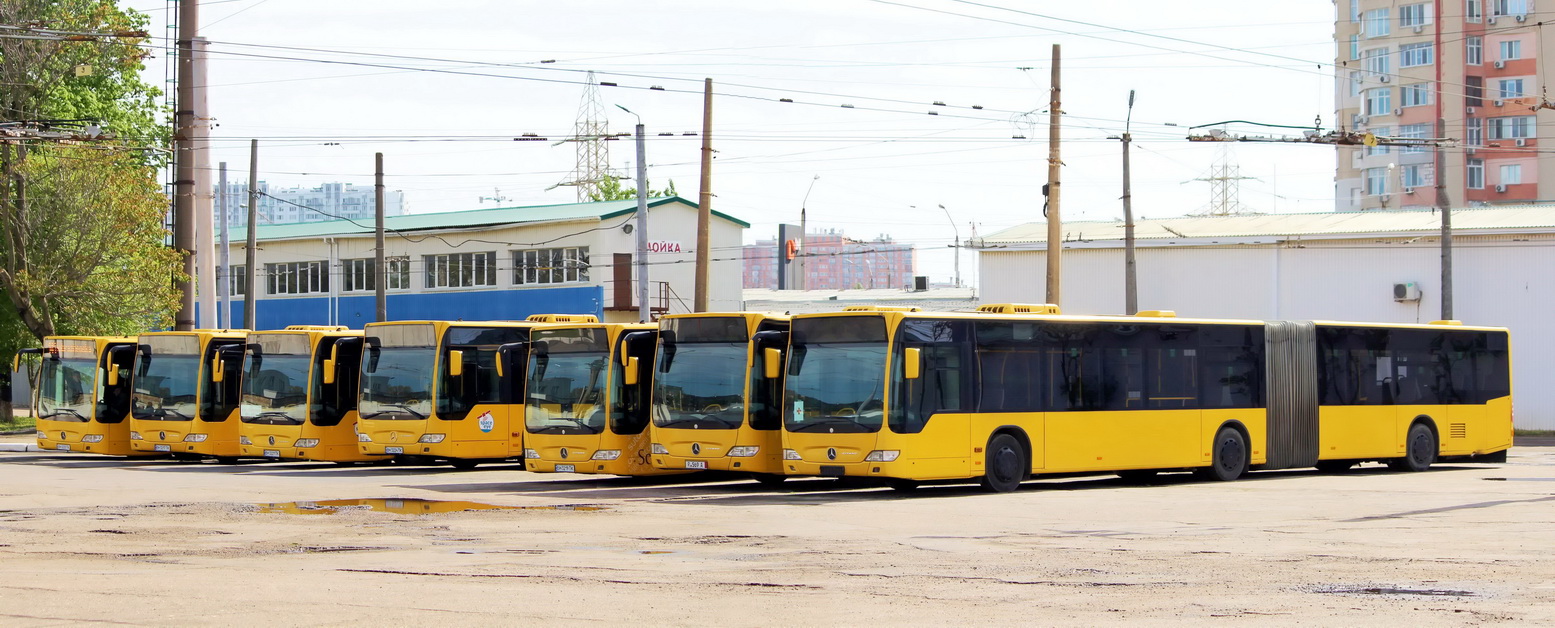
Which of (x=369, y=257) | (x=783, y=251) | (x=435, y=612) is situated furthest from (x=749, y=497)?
(x=783, y=251)

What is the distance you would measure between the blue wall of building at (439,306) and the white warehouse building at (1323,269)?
16356 mm

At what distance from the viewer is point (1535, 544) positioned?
13727mm

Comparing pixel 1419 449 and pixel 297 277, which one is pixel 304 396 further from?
pixel 297 277

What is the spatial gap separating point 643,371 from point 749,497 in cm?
361

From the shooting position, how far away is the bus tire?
24.2 meters

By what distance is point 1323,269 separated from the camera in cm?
4694

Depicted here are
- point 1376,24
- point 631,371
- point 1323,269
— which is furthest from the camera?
point 1376,24

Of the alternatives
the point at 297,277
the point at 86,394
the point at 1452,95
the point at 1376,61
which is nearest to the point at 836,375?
the point at 86,394

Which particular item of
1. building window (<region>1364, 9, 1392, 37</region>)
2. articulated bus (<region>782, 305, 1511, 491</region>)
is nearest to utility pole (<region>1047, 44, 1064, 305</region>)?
articulated bus (<region>782, 305, 1511, 491</region>)

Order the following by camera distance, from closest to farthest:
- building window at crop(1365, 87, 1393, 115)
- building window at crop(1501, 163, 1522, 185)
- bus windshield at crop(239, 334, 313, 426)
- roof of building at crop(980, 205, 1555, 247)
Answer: bus windshield at crop(239, 334, 313, 426), roof of building at crop(980, 205, 1555, 247), building window at crop(1501, 163, 1522, 185), building window at crop(1365, 87, 1393, 115)

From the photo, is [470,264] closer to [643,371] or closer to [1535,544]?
[643,371]

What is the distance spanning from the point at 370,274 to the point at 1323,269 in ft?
129

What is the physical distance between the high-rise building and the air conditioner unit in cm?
4042

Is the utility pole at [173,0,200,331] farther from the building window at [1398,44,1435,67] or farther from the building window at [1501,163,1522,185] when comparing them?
the building window at [1398,44,1435,67]
